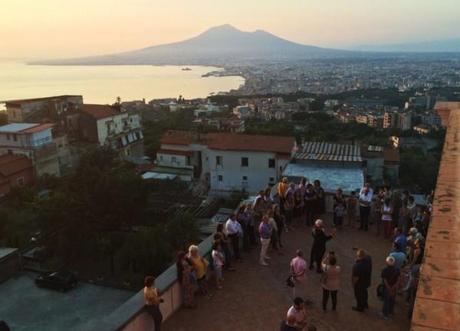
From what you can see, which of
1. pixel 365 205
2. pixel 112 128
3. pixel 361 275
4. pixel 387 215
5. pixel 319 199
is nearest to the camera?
pixel 361 275

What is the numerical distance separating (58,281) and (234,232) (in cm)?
1211

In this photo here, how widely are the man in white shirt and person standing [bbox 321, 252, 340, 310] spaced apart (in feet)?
7.18

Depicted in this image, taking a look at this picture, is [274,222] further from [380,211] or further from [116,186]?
[116,186]

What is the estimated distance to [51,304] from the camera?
1791 cm

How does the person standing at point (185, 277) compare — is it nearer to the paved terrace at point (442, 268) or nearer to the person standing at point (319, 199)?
the paved terrace at point (442, 268)

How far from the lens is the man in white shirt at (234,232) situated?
916cm

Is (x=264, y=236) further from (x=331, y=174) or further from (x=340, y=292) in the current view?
(x=331, y=174)

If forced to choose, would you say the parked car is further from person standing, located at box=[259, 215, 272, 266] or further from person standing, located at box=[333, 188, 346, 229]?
person standing, located at box=[333, 188, 346, 229]

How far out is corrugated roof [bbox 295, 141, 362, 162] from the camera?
22500 millimetres

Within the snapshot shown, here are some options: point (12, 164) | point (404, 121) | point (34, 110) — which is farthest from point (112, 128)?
point (404, 121)

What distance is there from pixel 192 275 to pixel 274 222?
2.51 meters

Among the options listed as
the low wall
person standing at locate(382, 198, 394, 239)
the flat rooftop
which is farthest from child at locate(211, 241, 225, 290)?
the flat rooftop

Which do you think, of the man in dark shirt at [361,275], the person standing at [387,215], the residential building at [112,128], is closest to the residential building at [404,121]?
the residential building at [112,128]

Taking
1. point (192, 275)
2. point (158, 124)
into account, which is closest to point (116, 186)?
point (192, 275)
